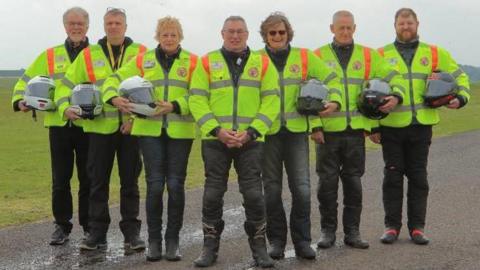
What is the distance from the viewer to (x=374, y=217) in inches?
344

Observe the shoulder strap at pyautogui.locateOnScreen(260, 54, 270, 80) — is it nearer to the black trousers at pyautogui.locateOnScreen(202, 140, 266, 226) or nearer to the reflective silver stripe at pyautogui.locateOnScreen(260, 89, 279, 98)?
the reflective silver stripe at pyautogui.locateOnScreen(260, 89, 279, 98)

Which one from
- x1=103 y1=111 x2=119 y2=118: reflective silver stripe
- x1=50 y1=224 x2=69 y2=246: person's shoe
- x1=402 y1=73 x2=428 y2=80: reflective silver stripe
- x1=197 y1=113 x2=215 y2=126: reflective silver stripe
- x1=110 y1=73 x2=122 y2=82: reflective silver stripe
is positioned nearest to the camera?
x1=197 y1=113 x2=215 y2=126: reflective silver stripe

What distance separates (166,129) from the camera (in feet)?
21.5

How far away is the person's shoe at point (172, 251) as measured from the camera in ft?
21.6

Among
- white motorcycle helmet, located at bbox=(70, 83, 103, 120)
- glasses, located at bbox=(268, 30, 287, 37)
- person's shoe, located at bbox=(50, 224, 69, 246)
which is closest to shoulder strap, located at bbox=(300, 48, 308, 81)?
glasses, located at bbox=(268, 30, 287, 37)

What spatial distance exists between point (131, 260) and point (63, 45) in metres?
2.50

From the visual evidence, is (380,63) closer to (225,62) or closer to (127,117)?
(225,62)

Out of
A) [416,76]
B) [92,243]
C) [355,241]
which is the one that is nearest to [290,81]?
[416,76]

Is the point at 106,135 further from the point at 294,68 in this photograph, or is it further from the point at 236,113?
the point at 294,68

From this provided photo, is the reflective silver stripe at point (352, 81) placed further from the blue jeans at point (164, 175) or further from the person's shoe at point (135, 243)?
the person's shoe at point (135, 243)

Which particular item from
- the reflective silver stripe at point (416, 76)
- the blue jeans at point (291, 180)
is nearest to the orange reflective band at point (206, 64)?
→ the blue jeans at point (291, 180)

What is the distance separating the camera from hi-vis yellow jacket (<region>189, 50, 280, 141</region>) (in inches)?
245

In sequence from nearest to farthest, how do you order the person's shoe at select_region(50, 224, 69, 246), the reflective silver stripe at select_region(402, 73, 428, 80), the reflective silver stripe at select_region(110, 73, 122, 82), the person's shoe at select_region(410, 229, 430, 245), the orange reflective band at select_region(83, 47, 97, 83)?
the reflective silver stripe at select_region(110, 73, 122, 82)
the orange reflective band at select_region(83, 47, 97, 83)
the person's shoe at select_region(410, 229, 430, 245)
the reflective silver stripe at select_region(402, 73, 428, 80)
the person's shoe at select_region(50, 224, 69, 246)

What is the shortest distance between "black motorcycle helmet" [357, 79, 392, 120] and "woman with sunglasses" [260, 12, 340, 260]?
0.33m
